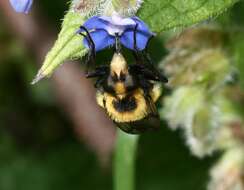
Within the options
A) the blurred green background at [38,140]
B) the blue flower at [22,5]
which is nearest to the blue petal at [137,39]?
the blue flower at [22,5]

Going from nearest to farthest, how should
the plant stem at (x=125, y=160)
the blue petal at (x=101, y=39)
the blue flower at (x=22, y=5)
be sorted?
1. the blue flower at (x=22, y=5)
2. the blue petal at (x=101, y=39)
3. the plant stem at (x=125, y=160)

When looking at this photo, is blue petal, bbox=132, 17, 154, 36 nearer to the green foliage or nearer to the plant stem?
the green foliage

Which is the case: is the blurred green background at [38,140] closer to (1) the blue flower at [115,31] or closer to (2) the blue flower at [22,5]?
(1) the blue flower at [115,31]

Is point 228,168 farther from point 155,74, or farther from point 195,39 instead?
point 155,74

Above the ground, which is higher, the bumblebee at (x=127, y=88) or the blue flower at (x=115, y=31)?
the blue flower at (x=115, y=31)

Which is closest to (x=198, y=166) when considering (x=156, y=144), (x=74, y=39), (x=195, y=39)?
(x=156, y=144)

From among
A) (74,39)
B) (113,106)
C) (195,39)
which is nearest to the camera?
(74,39)

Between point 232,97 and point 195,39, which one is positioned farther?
point 232,97
